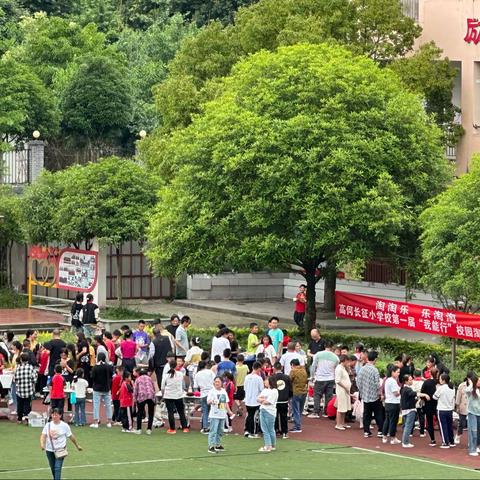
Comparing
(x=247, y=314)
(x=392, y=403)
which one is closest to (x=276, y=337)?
(x=392, y=403)

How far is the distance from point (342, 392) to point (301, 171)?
29.0ft

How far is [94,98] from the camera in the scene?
61.9 meters

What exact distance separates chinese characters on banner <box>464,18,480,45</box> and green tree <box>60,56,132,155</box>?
64.7 ft

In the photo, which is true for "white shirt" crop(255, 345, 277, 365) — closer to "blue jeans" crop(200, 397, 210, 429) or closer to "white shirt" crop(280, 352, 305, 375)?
"white shirt" crop(280, 352, 305, 375)

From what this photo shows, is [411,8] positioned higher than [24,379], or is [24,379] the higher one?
[411,8]

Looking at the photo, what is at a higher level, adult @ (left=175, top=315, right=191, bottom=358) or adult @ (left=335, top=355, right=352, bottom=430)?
adult @ (left=175, top=315, right=191, bottom=358)

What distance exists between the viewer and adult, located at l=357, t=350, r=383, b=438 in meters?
26.9

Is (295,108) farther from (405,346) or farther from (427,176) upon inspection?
(405,346)

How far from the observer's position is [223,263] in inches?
1442

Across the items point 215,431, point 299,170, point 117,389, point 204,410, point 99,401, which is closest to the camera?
point 215,431

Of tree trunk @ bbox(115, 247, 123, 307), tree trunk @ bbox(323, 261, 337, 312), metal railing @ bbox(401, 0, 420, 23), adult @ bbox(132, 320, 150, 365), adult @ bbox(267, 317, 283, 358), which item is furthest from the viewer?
metal railing @ bbox(401, 0, 420, 23)

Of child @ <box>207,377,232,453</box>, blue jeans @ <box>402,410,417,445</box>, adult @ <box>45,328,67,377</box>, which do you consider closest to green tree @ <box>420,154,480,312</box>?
blue jeans @ <box>402,410,417,445</box>

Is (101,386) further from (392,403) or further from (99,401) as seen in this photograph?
(392,403)

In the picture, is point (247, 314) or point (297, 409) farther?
point (247, 314)
